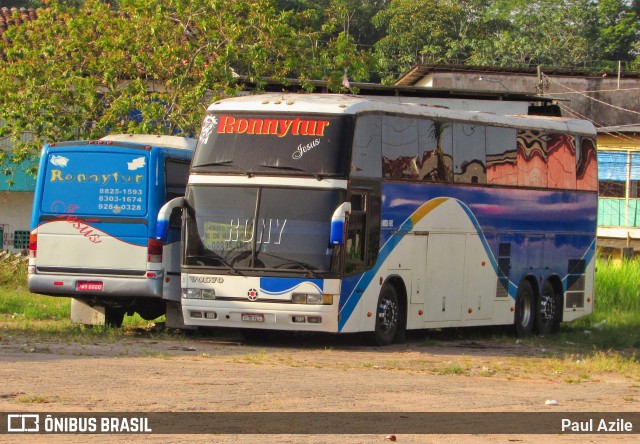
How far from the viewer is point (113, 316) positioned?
2089 centimetres

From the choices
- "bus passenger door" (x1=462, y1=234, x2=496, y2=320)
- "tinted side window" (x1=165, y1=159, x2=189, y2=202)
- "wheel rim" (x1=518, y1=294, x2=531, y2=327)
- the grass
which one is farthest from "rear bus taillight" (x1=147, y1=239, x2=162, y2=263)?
"wheel rim" (x1=518, y1=294, x2=531, y2=327)

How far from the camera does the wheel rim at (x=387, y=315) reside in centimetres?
1928

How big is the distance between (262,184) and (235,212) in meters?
0.56

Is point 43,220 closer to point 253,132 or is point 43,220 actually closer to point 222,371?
point 253,132

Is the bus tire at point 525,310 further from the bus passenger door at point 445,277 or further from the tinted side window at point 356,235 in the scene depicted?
the tinted side window at point 356,235

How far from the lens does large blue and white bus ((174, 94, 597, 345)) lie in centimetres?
1786

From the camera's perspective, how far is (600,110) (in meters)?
49.8

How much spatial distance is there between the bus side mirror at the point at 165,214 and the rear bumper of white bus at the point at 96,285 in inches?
34.4

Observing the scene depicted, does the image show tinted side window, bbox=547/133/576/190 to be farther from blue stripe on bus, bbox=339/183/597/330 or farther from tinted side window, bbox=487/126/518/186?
tinted side window, bbox=487/126/518/186

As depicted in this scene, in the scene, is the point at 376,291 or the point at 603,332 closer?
the point at 376,291

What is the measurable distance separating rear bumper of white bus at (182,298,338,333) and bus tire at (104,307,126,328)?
2.76 meters

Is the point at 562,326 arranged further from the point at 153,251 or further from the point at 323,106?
the point at 153,251

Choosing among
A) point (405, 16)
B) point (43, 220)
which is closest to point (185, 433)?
point (43, 220)

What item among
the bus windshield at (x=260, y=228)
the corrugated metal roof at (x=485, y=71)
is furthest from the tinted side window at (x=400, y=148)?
the corrugated metal roof at (x=485, y=71)
